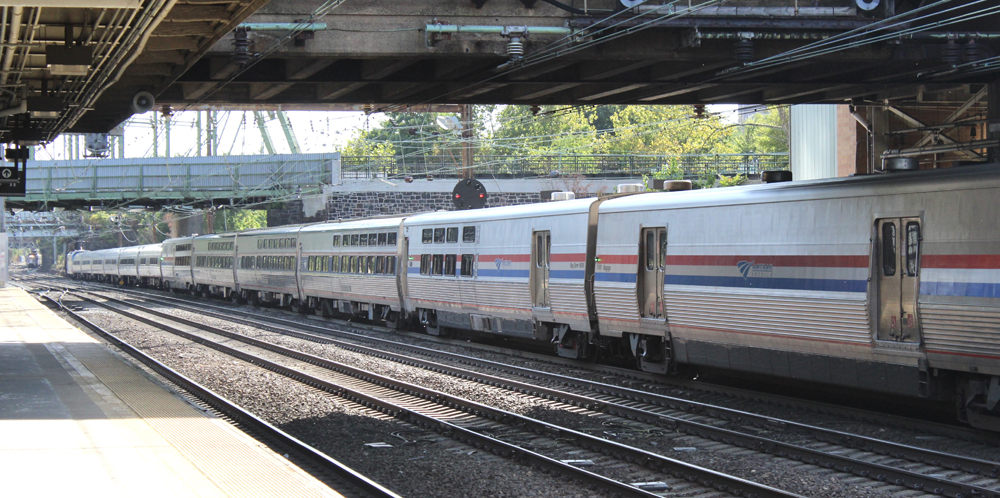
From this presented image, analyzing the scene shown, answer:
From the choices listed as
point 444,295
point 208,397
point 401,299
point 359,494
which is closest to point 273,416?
point 208,397

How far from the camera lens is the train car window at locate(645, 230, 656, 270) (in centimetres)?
1473

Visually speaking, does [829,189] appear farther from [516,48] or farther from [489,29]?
[489,29]

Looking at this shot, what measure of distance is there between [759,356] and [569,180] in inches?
1532

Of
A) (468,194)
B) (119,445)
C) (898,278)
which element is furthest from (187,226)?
(898,278)

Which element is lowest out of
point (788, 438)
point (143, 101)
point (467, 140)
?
point (788, 438)

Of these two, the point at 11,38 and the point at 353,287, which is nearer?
the point at 11,38

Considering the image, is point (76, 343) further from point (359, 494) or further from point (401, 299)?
point (359, 494)

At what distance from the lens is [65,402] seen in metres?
11.7

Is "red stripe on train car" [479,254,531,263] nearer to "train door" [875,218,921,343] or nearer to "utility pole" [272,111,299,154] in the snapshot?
"train door" [875,218,921,343]

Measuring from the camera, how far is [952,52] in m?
13.4

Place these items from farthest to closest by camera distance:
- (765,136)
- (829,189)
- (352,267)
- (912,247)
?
(765,136) → (352,267) → (829,189) → (912,247)

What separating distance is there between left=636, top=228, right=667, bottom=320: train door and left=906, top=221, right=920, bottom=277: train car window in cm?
434

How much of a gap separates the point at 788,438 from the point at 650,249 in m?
5.11

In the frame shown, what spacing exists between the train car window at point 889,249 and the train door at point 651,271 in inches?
159
